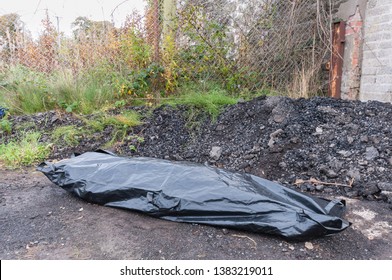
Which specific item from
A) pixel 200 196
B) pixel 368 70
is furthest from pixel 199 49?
pixel 200 196

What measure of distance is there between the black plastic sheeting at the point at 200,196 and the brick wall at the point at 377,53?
123 inches

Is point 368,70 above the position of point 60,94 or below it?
above

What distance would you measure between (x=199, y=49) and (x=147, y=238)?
349cm

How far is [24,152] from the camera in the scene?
3270 mm

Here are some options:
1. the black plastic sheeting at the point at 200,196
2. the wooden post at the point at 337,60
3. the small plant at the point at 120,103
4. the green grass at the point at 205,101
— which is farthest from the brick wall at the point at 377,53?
the small plant at the point at 120,103

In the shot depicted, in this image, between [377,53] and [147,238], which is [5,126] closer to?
[147,238]

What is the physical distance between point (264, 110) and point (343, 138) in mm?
929

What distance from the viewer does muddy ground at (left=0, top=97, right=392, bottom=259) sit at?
1.69m

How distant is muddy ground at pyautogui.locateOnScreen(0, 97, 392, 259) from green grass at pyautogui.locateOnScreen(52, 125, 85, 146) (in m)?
0.08

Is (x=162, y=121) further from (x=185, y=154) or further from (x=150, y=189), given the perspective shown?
(x=150, y=189)

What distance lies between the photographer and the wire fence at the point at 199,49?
4.39 m

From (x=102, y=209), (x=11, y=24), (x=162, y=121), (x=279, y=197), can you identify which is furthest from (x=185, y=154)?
(x=11, y=24)

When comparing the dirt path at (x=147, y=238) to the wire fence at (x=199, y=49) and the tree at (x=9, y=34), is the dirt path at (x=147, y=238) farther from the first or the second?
the tree at (x=9, y=34)

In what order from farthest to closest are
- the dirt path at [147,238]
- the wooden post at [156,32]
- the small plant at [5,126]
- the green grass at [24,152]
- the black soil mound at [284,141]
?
the wooden post at [156,32] < the small plant at [5,126] < the green grass at [24,152] < the black soil mound at [284,141] < the dirt path at [147,238]
